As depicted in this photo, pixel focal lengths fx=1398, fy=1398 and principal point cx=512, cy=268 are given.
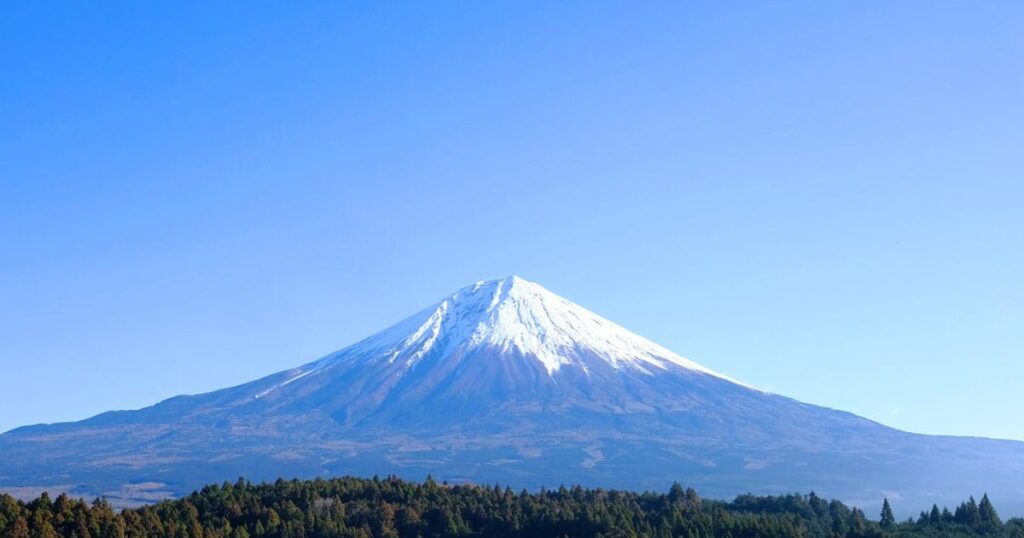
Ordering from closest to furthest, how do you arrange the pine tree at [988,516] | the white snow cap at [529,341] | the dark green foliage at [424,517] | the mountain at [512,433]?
the dark green foliage at [424,517]
the pine tree at [988,516]
the mountain at [512,433]
the white snow cap at [529,341]

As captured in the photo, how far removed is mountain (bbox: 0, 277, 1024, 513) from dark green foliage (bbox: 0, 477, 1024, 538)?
213 feet

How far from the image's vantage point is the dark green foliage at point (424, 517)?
55.0m

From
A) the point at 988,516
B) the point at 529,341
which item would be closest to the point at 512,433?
the point at 529,341

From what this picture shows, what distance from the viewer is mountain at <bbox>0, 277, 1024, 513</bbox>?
142 meters

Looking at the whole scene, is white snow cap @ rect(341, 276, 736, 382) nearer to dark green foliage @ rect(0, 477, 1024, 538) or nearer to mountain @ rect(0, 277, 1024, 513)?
mountain @ rect(0, 277, 1024, 513)

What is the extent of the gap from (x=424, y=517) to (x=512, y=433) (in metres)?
98.2

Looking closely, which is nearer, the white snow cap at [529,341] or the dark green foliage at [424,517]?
the dark green foliage at [424,517]

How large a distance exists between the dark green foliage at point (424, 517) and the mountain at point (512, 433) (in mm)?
64898

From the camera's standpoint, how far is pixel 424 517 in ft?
207

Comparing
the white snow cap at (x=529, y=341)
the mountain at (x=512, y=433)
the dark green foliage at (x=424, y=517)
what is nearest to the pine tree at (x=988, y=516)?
the dark green foliage at (x=424, y=517)

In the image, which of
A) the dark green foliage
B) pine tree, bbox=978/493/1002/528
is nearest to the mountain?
pine tree, bbox=978/493/1002/528

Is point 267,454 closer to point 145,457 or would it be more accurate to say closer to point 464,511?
point 145,457

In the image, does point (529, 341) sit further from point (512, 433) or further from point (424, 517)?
point (424, 517)

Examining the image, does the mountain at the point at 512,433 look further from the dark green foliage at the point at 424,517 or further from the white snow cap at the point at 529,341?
the dark green foliage at the point at 424,517
